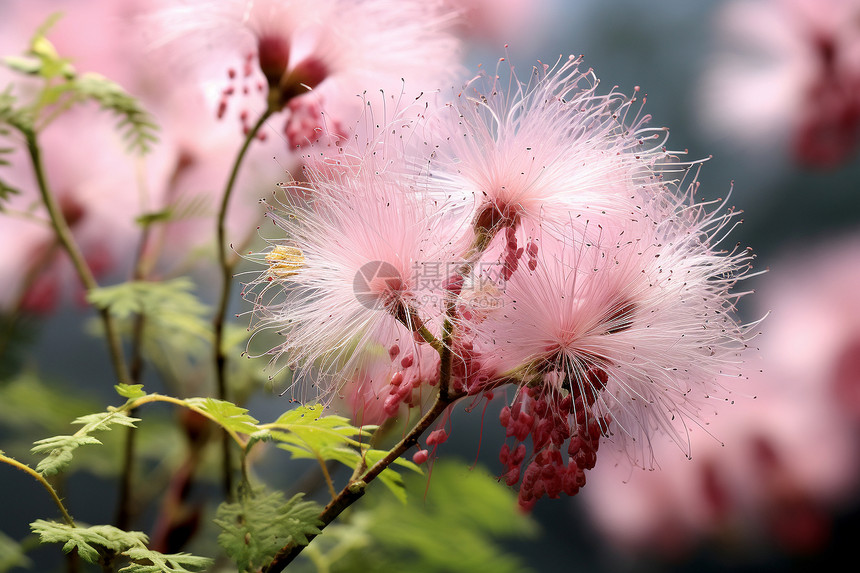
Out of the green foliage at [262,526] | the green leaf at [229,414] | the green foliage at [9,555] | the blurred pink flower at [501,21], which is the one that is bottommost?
the green foliage at [9,555]

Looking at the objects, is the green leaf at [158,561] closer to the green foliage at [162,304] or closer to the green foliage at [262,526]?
the green foliage at [262,526]

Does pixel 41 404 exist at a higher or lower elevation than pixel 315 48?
lower

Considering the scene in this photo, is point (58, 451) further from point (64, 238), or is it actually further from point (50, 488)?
point (64, 238)

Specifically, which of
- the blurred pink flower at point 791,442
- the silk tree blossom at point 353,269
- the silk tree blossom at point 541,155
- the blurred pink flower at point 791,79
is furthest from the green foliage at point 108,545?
the blurred pink flower at point 791,79

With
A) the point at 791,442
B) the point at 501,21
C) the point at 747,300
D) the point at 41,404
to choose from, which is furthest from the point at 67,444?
the point at 747,300

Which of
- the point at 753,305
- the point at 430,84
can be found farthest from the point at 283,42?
the point at 753,305

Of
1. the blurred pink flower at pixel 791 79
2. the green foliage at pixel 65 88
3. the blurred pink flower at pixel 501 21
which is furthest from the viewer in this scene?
the blurred pink flower at pixel 791 79

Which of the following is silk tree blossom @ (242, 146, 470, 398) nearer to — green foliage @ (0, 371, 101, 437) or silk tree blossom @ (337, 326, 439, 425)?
silk tree blossom @ (337, 326, 439, 425)

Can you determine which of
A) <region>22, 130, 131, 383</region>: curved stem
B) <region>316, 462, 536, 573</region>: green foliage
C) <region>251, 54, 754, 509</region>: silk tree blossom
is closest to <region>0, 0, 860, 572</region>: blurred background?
<region>316, 462, 536, 573</region>: green foliage
